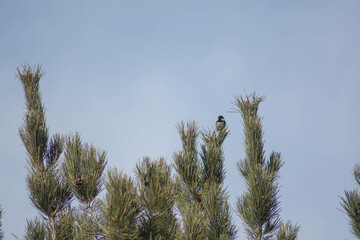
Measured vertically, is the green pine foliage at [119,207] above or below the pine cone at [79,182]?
below

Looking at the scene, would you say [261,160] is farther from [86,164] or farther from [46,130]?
[46,130]

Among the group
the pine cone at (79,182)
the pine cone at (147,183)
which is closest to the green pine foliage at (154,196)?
the pine cone at (147,183)

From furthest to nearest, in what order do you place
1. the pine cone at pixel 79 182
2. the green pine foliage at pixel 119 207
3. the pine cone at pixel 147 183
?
the pine cone at pixel 79 182, the pine cone at pixel 147 183, the green pine foliage at pixel 119 207

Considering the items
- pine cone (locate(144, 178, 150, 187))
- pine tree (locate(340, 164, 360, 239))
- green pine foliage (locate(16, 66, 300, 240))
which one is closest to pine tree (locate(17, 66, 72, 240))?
green pine foliage (locate(16, 66, 300, 240))

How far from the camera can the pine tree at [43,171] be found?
21.8 feet

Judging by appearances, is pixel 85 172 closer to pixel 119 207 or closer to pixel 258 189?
pixel 119 207

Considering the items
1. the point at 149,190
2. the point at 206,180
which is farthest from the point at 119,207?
the point at 206,180

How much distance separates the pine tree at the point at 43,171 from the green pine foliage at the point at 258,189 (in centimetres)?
289

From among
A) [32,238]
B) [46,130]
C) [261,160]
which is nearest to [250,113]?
[261,160]

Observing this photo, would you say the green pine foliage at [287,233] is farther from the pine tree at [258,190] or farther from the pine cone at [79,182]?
the pine cone at [79,182]

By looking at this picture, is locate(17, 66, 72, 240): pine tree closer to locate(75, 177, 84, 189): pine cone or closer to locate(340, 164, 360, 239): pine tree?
locate(75, 177, 84, 189): pine cone

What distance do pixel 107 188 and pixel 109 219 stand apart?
1.37 feet

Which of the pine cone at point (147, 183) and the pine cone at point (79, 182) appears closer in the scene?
the pine cone at point (147, 183)

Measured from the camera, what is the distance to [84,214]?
6.61 m
